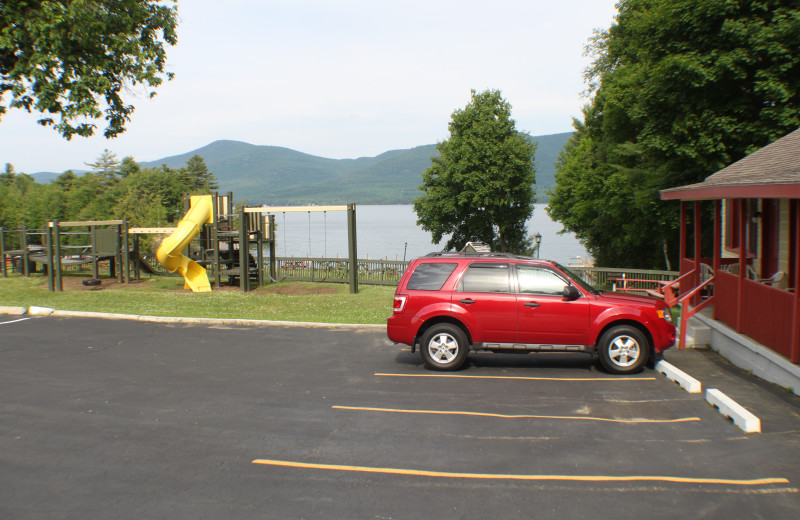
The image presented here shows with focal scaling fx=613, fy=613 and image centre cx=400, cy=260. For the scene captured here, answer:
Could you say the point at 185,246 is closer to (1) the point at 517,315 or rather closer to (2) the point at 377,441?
(1) the point at 517,315

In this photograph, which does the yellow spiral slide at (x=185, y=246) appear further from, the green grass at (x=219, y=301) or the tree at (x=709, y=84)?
the tree at (x=709, y=84)

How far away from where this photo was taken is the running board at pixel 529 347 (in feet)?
34.3

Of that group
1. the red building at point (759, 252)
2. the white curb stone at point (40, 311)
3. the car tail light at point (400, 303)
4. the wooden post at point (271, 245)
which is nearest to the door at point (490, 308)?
the car tail light at point (400, 303)

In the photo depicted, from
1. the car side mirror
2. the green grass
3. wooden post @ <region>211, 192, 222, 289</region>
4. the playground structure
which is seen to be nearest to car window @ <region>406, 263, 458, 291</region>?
the car side mirror

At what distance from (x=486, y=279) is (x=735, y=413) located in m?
4.38

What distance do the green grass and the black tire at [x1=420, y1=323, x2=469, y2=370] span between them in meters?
5.12

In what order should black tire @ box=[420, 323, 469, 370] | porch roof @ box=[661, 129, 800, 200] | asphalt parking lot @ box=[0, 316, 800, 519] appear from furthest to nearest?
black tire @ box=[420, 323, 469, 370], porch roof @ box=[661, 129, 800, 200], asphalt parking lot @ box=[0, 316, 800, 519]

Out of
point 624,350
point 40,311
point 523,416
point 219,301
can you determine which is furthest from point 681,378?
point 40,311

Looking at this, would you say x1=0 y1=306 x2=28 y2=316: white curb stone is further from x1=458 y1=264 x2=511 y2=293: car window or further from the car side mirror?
the car side mirror

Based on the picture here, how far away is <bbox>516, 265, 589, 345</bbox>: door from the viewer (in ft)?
34.1

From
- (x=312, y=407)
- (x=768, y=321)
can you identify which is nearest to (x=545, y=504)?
(x=312, y=407)

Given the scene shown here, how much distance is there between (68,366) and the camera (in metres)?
11.1

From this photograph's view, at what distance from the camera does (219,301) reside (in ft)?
64.5

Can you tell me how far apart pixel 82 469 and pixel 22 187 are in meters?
140
